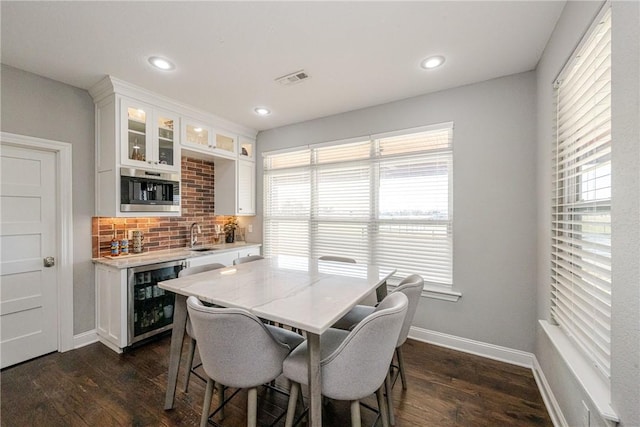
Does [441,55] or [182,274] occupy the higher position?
[441,55]

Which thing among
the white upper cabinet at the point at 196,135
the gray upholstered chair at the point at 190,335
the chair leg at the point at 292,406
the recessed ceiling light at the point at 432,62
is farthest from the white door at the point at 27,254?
the recessed ceiling light at the point at 432,62

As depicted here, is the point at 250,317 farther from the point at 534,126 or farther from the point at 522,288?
the point at 534,126

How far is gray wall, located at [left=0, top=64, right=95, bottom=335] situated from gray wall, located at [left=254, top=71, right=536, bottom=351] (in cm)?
368

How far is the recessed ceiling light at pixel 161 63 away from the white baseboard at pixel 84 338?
2.87 m

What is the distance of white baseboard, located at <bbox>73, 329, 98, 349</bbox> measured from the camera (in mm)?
2785

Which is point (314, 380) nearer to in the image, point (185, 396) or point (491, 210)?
point (185, 396)

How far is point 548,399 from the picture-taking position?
1.93 meters

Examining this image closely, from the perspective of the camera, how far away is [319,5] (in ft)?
5.56

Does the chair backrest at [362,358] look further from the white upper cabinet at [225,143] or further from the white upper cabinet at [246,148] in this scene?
the white upper cabinet at [246,148]

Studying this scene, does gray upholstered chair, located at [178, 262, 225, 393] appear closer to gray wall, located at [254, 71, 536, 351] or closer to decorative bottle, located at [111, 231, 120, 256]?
decorative bottle, located at [111, 231, 120, 256]

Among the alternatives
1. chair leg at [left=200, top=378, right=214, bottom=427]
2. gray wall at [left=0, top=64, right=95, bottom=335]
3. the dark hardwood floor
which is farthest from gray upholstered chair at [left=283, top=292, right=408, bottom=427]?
gray wall at [left=0, top=64, right=95, bottom=335]

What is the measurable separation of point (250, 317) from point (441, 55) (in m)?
2.50

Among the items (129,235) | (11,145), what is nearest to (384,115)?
(129,235)

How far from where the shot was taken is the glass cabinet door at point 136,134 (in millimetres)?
2809
